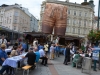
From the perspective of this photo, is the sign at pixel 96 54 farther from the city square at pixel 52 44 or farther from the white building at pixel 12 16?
the white building at pixel 12 16

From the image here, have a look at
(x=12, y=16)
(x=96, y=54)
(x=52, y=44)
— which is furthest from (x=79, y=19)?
(x=96, y=54)

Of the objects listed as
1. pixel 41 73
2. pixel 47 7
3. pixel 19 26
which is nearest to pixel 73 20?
pixel 19 26

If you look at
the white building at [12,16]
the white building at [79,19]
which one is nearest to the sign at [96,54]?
the white building at [79,19]

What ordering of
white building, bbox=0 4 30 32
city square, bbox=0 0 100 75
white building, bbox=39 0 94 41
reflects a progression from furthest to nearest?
1. white building, bbox=0 4 30 32
2. white building, bbox=39 0 94 41
3. city square, bbox=0 0 100 75

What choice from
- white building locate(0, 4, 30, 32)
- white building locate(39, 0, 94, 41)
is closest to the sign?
white building locate(39, 0, 94, 41)

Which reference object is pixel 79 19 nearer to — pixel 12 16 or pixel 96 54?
pixel 12 16

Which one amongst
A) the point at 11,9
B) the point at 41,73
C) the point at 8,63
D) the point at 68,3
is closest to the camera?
the point at 8,63

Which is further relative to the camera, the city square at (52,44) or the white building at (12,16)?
the white building at (12,16)

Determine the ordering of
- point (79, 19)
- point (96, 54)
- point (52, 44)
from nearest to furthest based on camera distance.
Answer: point (96, 54) → point (52, 44) → point (79, 19)

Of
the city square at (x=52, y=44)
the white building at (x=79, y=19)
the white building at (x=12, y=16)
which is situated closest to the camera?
the city square at (x=52, y=44)

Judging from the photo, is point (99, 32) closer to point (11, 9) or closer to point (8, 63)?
point (8, 63)

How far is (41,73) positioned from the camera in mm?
10508

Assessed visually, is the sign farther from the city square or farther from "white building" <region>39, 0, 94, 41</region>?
"white building" <region>39, 0, 94, 41</region>

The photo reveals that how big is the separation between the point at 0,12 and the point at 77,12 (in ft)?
107
